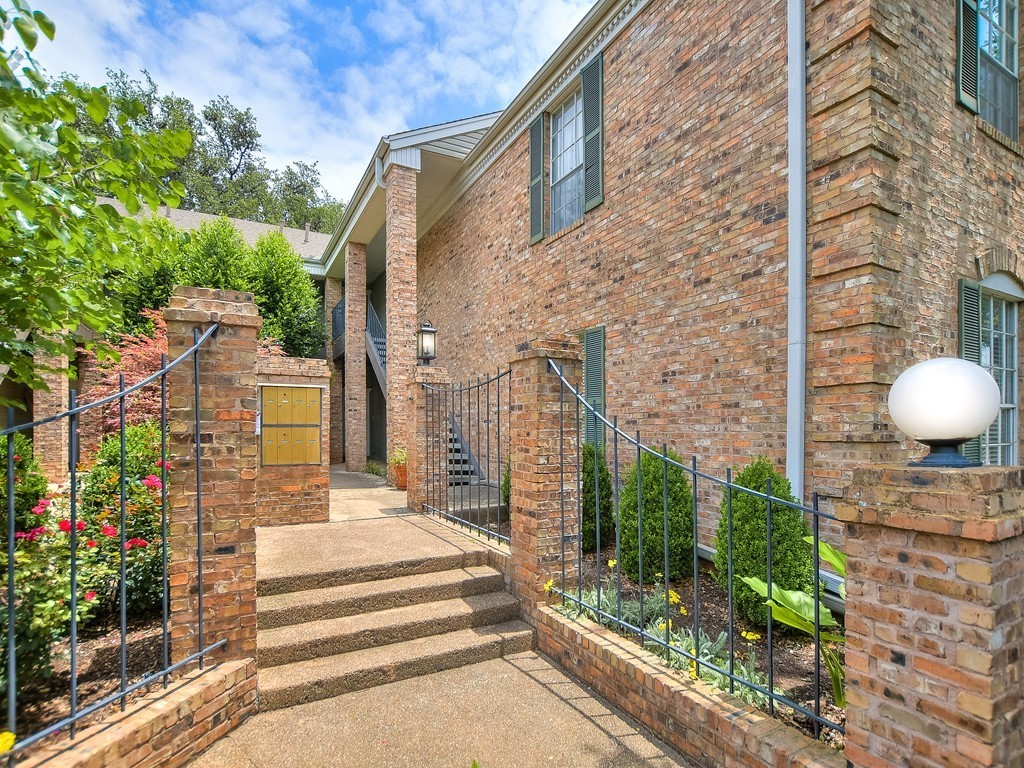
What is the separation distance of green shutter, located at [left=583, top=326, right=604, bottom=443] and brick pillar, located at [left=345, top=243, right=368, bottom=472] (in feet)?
22.9

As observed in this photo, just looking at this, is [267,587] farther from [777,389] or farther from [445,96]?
[445,96]

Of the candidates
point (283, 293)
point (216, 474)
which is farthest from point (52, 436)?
point (216, 474)

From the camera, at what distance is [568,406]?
3.99 meters

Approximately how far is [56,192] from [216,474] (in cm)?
151

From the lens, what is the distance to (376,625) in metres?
3.55

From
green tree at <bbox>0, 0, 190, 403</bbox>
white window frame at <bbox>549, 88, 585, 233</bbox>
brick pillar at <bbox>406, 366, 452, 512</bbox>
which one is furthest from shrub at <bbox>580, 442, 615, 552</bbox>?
green tree at <bbox>0, 0, 190, 403</bbox>

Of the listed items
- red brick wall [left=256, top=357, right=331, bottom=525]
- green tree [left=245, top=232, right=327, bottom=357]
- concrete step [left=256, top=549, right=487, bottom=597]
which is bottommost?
concrete step [left=256, top=549, right=487, bottom=597]

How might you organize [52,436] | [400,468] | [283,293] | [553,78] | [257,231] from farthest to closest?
[257,231] → [283,293] → [52,436] → [400,468] → [553,78]

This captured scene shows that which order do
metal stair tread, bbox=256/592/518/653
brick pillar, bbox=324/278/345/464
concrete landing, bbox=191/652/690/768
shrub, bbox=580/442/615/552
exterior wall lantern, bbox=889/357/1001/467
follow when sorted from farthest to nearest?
brick pillar, bbox=324/278/345/464 → shrub, bbox=580/442/615/552 → metal stair tread, bbox=256/592/518/653 → concrete landing, bbox=191/652/690/768 → exterior wall lantern, bbox=889/357/1001/467

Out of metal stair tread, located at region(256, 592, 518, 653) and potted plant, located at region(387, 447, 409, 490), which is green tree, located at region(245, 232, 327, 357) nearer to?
potted plant, located at region(387, 447, 409, 490)

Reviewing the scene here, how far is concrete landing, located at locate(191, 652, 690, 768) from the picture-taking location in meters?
2.55

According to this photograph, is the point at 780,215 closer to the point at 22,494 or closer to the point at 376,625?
the point at 376,625

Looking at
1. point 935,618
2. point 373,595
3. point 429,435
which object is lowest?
point 373,595

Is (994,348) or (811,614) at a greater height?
(994,348)
